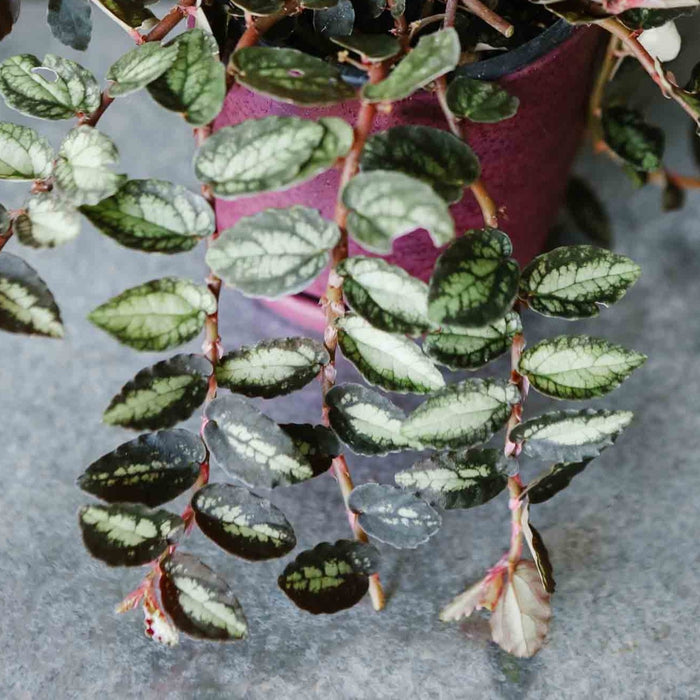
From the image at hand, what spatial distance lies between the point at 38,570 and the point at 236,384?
339 millimetres

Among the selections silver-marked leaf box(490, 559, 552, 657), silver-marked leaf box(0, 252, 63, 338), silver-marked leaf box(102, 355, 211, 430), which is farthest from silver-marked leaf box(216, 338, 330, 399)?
silver-marked leaf box(490, 559, 552, 657)

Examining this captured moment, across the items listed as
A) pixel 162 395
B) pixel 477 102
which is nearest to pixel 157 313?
pixel 162 395

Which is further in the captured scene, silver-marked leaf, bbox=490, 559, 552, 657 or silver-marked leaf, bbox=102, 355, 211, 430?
silver-marked leaf, bbox=490, 559, 552, 657

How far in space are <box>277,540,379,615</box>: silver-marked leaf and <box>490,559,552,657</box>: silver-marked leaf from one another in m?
0.12

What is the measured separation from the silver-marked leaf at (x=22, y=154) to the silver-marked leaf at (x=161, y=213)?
72 mm

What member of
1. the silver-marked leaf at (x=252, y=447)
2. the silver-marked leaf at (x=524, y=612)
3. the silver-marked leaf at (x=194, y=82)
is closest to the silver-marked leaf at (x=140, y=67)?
the silver-marked leaf at (x=194, y=82)

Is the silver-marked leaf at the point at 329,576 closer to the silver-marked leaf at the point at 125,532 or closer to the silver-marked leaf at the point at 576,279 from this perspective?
the silver-marked leaf at the point at 125,532

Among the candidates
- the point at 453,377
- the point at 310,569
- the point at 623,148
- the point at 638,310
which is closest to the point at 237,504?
the point at 310,569

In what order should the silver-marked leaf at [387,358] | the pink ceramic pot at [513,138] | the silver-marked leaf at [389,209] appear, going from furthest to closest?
the pink ceramic pot at [513,138] → the silver-marked leaf at [387,358] → the silver-marked leaf at [389,209]

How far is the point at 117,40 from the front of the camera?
134cm

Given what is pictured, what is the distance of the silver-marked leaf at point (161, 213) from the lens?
64cm

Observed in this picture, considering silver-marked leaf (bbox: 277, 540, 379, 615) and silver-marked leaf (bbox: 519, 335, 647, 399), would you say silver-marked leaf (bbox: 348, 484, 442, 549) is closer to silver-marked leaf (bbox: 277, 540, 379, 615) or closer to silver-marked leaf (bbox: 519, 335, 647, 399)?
silver-marked leaf (bbox: 277, 540, 379, 615)

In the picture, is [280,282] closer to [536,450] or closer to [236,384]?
[236,384]

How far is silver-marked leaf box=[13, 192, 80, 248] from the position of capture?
626 mm
